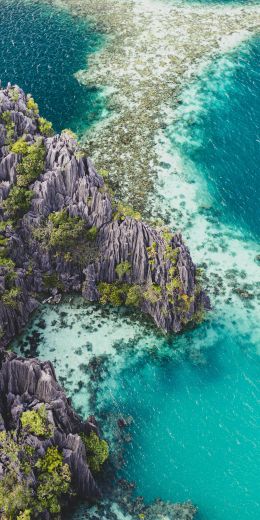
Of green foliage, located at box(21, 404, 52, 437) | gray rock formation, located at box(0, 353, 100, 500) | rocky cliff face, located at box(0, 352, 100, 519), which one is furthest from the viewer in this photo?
gray rock formation, located at box(0, 353, 100, 500)

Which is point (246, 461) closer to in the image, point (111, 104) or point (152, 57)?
point (111, 104)

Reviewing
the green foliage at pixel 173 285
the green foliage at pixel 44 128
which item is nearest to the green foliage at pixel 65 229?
the green foliage at pixel 173 285

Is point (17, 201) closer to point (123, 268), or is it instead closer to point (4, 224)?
point (4, 224)

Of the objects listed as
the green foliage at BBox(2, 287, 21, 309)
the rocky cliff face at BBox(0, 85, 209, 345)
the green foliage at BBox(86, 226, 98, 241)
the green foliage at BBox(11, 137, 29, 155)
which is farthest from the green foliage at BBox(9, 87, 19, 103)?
the green foliage at BBox(2, 287, 21, 309)

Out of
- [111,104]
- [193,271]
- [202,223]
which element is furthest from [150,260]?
[111,104]

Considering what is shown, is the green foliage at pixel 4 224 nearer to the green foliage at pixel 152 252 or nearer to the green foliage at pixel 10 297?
the green foliage at pixel 10 297

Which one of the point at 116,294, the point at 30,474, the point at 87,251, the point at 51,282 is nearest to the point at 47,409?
the point at 30,474

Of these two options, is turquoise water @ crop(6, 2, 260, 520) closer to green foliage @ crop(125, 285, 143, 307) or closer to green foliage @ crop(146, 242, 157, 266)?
green foliage @ crop(125, 285, 143, 307)
